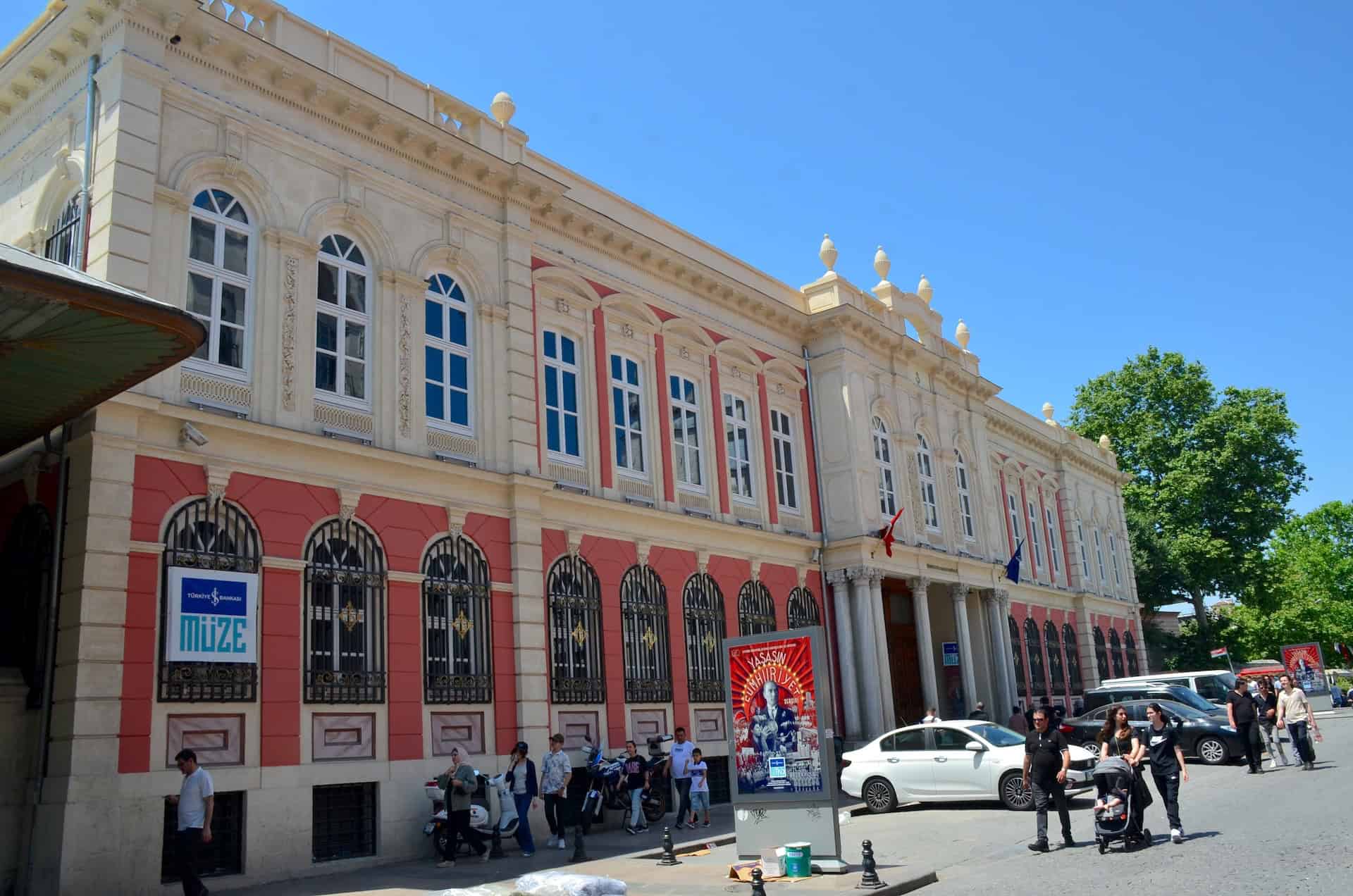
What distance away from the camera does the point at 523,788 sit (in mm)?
16250

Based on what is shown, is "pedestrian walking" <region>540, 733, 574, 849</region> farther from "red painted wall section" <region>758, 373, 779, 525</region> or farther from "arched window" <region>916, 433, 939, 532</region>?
"arched window" <region>916, 433, 939, 532</region>

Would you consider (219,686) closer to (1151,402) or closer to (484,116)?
(484,116)

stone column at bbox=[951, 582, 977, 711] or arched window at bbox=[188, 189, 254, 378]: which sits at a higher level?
arched window at bbox=[188, 189, 254, 378]

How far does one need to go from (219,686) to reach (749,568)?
12794mm

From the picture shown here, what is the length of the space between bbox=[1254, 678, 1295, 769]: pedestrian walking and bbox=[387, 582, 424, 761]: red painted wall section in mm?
15453

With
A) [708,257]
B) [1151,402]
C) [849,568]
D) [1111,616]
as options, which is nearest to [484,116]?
[708,257]

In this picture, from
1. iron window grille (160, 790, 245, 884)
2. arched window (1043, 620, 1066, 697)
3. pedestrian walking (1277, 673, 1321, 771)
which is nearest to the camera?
iron window grille (160, 790, 245, 884)

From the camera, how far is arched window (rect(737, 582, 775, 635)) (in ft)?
79.3

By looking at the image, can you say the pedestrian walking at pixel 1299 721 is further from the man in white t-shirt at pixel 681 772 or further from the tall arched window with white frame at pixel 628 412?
the tall arched window with white frame at pixel 628 412

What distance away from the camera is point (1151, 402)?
57.0m

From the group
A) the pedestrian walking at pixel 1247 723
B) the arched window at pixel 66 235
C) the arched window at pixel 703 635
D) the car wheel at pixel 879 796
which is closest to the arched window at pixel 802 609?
the arched window at pixel 703 635

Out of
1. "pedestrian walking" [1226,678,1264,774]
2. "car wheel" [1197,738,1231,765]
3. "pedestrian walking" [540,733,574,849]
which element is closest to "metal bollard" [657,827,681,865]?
"pedestrian walking" [540,733,574,849]

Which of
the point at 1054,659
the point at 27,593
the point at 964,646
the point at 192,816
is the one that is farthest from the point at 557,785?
the point at 1054,659

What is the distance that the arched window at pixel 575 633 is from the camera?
1927 centimetres
